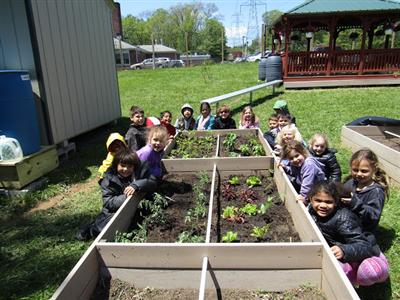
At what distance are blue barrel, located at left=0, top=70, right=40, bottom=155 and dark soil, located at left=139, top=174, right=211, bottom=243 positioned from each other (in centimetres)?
246

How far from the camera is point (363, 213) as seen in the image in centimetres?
285

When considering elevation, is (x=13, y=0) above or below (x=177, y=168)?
above

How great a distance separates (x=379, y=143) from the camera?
5.24m

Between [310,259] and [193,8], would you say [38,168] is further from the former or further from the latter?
[193,8]

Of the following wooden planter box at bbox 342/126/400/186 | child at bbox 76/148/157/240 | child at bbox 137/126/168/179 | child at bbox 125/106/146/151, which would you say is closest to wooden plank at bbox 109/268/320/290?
child at bbox 76/148/157/240

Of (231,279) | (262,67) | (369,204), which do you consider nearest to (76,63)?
(231,279)

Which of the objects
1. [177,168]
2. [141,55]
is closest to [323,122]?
[177,168]

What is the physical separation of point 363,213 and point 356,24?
1658 centimetres

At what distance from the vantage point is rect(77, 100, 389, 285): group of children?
8.65 ft

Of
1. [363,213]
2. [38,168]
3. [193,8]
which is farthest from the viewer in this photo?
[193,8]

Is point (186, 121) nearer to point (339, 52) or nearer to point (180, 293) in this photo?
point (180, 293)

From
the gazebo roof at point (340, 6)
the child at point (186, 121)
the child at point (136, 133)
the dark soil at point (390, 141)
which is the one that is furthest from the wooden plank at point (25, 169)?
the gazebo roof at point (340, 6)

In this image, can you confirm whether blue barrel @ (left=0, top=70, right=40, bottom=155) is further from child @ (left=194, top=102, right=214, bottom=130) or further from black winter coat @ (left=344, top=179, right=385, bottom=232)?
black winter coat @ (left=344, top=179, right=385, bottom=232)

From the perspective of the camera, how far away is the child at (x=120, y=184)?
3.55m
